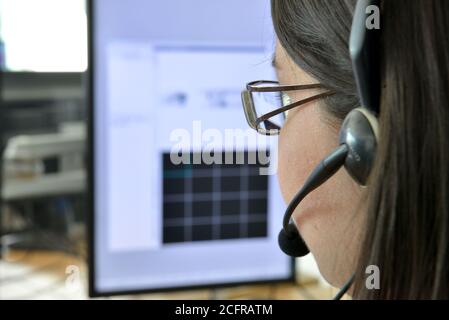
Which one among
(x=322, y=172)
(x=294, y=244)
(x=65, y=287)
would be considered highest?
(x=322, y=172)

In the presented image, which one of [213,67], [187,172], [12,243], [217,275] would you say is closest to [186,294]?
[217,275]

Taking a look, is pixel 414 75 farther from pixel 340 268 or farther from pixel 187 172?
pixel 187 172

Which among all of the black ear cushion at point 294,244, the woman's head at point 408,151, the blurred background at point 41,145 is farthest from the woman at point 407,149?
the blurred background at point 41,145

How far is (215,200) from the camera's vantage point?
0.71 meters

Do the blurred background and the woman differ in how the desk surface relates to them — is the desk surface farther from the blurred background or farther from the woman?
the woman

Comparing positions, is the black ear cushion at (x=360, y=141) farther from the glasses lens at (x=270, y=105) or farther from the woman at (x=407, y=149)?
the glasses lens at (x=270, y=105)

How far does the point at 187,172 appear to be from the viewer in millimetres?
698

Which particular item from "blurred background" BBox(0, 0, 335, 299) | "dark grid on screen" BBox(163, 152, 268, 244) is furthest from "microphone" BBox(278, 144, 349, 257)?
"blurred background" BBox(0, 0, 335, 299)

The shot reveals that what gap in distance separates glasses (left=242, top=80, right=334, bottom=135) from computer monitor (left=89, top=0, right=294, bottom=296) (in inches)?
6.5

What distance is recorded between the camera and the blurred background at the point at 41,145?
0.99 meters

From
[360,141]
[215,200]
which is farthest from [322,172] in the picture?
[215,200]

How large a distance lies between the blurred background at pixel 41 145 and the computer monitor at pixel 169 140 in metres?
0.19

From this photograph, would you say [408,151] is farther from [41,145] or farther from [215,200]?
[41,145]

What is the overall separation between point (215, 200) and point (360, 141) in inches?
A: 15.7
